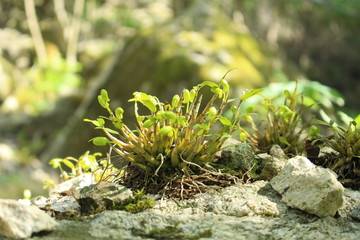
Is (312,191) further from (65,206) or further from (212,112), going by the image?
(65,206)

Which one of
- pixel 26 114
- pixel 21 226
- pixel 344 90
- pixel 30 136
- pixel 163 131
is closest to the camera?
pixel 21 226

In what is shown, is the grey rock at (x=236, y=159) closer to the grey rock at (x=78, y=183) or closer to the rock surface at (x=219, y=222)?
the rock surface at (x=219, y=222)

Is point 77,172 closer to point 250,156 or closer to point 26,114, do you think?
point 250,156

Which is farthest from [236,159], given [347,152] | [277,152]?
[347,152]

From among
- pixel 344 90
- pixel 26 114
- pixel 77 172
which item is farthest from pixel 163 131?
pixel 344 90

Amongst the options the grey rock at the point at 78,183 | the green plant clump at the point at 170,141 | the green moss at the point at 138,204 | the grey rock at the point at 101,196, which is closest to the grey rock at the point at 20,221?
the grey rock at the point at 101,196
